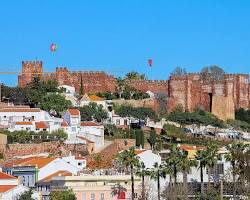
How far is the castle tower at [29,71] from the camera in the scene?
11800 centimetres

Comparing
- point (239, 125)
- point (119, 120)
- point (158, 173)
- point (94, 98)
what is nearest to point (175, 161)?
point (158, 173)

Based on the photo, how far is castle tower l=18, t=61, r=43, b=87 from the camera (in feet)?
387

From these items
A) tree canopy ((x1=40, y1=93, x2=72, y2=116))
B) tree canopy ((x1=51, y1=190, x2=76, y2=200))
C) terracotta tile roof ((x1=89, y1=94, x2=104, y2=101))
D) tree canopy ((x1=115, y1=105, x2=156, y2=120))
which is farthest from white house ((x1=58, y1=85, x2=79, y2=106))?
tree canopy ((x1=51, y1=190, x2=76, y2=200))

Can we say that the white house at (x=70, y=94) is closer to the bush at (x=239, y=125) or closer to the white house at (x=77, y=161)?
the bush at (x=239, y=125)

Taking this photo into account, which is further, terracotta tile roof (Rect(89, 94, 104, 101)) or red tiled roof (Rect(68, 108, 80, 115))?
terracotta tile roof (Rect(89, 94, 104, 101))

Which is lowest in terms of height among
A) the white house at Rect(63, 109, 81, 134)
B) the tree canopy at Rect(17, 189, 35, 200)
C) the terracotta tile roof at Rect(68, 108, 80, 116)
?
the tree canopy at Rect(17, 189, 35, 200)

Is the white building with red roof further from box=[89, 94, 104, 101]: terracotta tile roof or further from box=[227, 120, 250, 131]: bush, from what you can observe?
box=[227, 120, 250, 131]: bush

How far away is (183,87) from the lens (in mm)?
121062

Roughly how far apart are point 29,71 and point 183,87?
17030mm

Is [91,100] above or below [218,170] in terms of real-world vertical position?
above

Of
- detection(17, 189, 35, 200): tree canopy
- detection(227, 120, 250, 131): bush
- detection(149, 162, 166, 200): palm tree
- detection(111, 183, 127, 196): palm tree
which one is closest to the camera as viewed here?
detection(17, 189, 35, 200): tree canopy

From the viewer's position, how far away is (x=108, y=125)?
3994 inches

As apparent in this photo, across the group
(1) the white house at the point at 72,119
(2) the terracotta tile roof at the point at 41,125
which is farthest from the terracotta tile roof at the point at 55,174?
(1) the white house at the point at 72,119

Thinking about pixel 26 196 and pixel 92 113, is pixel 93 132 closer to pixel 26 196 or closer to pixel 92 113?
pixel 92 113
